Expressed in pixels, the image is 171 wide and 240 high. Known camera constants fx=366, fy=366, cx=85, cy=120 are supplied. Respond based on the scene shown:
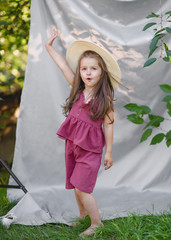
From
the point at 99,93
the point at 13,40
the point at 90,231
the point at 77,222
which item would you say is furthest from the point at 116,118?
the point at 13,40

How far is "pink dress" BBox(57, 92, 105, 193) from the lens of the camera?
2.14m

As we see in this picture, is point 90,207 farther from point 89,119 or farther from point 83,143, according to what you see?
point 89,119

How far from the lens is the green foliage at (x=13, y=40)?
3.32 metres

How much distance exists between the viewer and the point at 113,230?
2.14 metres

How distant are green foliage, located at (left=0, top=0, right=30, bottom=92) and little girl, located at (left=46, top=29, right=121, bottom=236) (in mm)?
1179

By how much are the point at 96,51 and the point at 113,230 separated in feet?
3.48

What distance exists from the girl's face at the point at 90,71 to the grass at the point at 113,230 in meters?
0.86

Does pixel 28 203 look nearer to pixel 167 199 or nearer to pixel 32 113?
pixel 32 113

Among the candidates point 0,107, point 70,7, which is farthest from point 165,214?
point 0,107

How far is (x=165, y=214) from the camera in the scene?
2307mm

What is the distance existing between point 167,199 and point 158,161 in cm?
32

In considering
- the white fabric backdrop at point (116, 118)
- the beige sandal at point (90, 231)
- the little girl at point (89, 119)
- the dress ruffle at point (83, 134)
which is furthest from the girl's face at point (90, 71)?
the beige sandal at point (90, 231)

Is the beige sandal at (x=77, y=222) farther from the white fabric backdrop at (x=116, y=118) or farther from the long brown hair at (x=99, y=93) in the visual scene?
the long brown hair at (x=99, y=93)

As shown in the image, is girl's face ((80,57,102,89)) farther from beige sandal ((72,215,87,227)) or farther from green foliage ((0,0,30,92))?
green foliage ((0,0,30,92))
